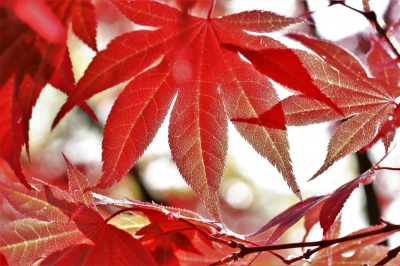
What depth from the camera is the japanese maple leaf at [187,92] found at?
Answer: 643 millimetres

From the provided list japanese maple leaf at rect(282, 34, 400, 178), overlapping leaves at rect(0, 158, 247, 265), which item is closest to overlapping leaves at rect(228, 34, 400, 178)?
japanese maple leaf at rect(282, 34, 400, 178)

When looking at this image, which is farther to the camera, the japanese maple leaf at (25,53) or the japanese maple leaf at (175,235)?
the japanese maple leaf at (175,235)

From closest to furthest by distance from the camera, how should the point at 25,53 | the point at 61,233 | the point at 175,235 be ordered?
the point at 25,53 → the point at 61,233 → the point at 175,235

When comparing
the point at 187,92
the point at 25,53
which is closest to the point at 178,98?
the point at 187,92

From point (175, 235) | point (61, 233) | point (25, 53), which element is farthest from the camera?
point (175, 235)

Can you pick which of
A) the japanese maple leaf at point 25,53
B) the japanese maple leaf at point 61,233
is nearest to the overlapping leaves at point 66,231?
the japanese maple leaf at point 61,233

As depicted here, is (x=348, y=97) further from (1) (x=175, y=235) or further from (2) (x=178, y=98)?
(1) (x=175, y=235)

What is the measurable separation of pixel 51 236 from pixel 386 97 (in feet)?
1.63

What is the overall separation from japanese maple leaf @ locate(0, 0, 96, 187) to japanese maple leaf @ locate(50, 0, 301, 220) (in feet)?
0.18

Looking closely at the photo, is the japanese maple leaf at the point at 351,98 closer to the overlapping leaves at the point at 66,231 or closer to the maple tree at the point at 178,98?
the maple tree at the point at 178,98

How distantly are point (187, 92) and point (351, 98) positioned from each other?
8.7 inches

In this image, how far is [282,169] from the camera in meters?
0.62

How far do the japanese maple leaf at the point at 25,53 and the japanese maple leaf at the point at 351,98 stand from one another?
0.98 ft

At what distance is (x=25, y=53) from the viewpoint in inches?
24.2
